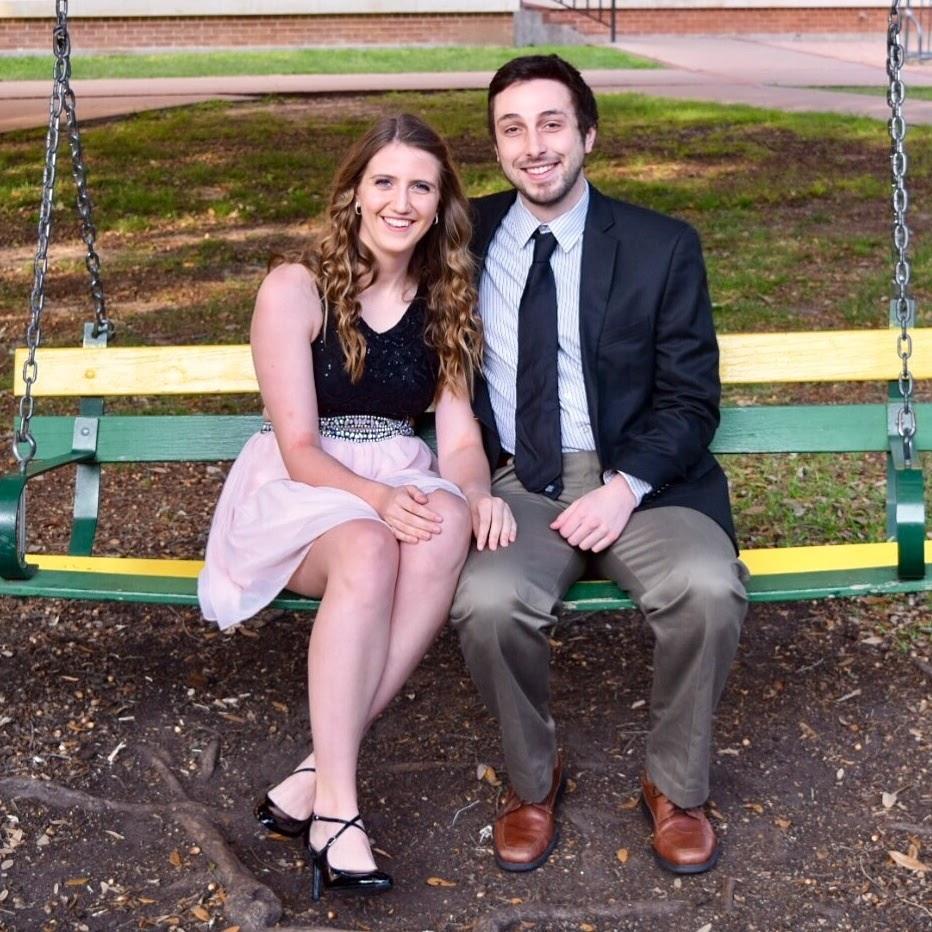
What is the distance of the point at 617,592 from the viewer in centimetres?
353

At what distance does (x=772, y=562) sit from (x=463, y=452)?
78 cm

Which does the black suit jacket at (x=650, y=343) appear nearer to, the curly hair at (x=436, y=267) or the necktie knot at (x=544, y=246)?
the necktie knot at (x=544, y=246)

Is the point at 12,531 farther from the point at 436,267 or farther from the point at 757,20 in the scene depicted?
the point at 757,20

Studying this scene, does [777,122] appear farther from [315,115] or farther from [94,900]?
[94,900]

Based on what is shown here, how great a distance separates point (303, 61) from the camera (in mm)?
20094

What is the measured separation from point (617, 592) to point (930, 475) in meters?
2.65

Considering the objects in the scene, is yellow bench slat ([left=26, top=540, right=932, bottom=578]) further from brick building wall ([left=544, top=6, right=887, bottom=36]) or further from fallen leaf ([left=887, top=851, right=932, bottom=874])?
brick building wall ([left=544, top=6, right=887, bottom=36])

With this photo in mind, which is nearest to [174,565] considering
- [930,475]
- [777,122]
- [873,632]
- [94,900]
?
[94,900]

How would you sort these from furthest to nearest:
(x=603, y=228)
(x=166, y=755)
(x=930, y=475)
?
(x=930, y=475), (x=166, y=755), (x=603, y=228)

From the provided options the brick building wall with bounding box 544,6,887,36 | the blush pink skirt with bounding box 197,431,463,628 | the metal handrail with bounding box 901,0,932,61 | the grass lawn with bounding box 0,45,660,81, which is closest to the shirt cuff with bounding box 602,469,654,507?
the blush pink skirt with bounding box 197,431,463,628

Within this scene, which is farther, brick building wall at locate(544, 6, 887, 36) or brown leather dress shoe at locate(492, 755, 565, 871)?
brick building wall at locate(544, 6, 887, 36)

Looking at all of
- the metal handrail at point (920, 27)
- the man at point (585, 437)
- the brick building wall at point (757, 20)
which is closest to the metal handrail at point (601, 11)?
the brick building wall at point (757, 20)

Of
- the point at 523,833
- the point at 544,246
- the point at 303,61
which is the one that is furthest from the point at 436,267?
the point at 303,61

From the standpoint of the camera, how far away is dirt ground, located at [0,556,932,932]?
3.36 meters
